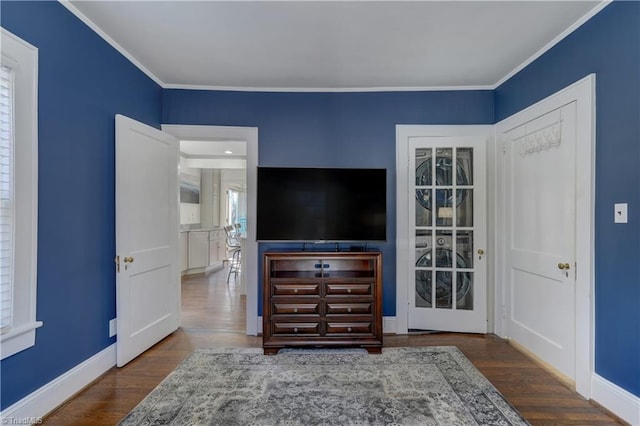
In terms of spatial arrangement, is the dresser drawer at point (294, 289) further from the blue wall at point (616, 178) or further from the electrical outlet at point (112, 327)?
the blue wall at point (616, 178)

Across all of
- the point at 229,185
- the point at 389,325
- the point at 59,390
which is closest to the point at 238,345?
the point at 59,390

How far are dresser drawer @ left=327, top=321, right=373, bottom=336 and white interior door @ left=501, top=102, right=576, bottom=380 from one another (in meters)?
1.43

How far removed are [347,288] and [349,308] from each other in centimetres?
18

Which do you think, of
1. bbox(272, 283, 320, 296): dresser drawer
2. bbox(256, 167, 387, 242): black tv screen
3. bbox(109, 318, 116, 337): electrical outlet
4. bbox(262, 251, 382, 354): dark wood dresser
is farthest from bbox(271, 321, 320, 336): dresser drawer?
bbox(109, 318, 116, 337): electrical outlet

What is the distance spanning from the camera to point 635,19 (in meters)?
1.80

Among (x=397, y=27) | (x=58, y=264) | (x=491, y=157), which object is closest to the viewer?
(x=58, y=264)

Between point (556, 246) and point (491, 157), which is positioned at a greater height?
point (491, 157)

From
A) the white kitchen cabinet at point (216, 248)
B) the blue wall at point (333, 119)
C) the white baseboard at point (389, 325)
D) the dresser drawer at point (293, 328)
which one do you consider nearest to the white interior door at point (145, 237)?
the blue wall at point (333, 119)

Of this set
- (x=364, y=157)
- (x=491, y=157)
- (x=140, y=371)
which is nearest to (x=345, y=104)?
(x=364, y=157)

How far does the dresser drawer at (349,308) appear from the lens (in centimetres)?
275

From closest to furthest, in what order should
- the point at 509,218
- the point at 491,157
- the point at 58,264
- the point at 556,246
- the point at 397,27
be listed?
the point at 58,264, the point at 397,27, the point at 556,246, the point at 509,218, the point at 491,157

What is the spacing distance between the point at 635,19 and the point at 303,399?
3077 millimetres

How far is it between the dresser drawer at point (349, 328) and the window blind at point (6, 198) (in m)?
2.12

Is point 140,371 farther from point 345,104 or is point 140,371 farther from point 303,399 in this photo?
point 345,104
